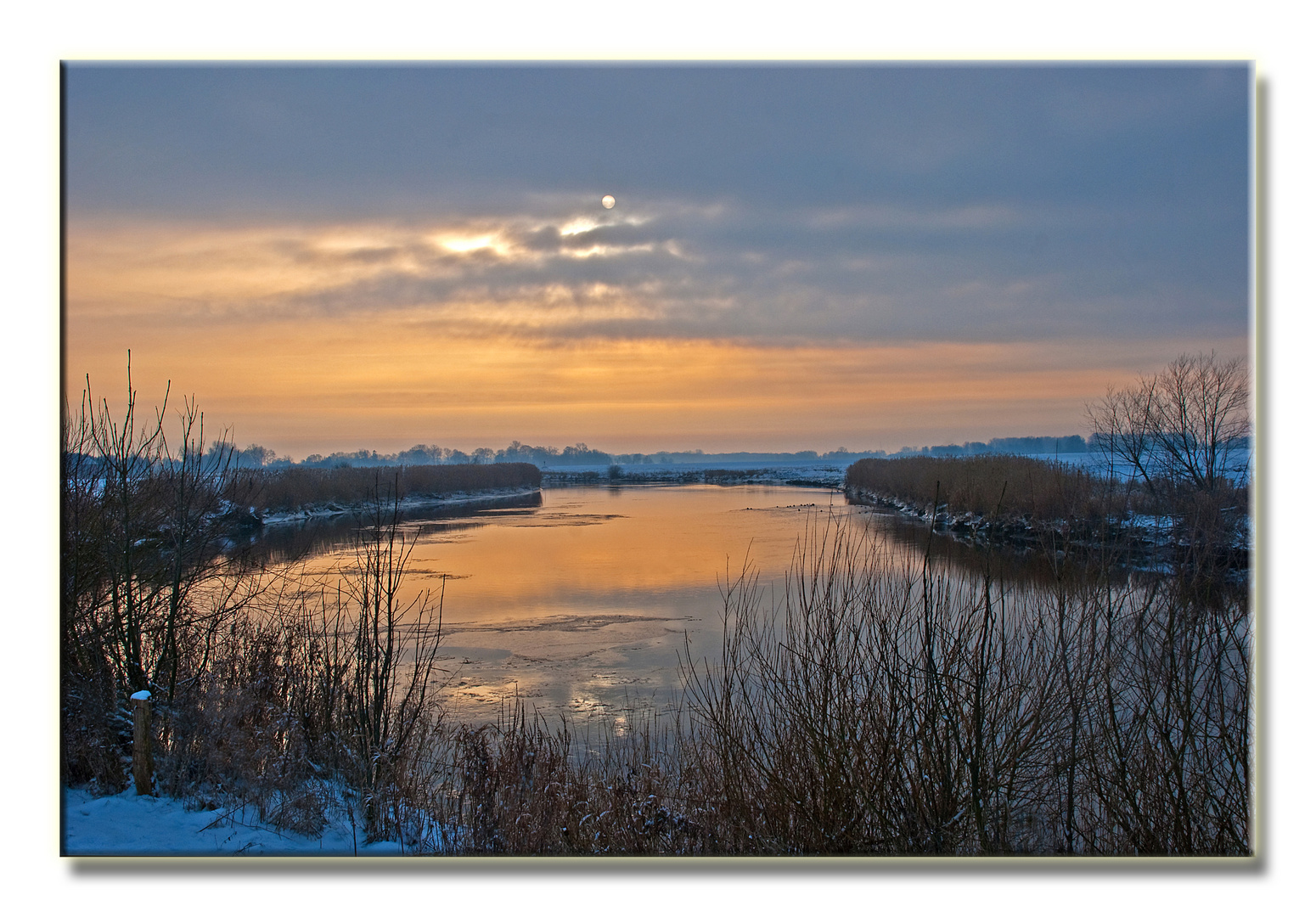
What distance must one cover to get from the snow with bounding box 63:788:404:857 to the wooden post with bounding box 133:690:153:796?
5cm

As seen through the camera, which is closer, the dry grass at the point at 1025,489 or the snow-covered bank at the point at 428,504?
the dry grass at the point at 1025,489

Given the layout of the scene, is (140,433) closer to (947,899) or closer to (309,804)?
(309,804)

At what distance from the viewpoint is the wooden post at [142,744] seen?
11.0 ft

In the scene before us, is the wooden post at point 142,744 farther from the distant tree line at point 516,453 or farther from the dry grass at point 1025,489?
the dry grass at point 1025,489

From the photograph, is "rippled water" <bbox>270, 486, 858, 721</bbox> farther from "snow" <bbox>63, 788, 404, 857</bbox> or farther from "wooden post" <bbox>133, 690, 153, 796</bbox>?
"snow" <bbox>63, 788, 404, 857</bbox>

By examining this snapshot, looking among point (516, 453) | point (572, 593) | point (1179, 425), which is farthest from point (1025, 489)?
point (572, 593)

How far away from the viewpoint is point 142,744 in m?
3.40

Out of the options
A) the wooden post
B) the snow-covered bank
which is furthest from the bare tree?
the wooden post

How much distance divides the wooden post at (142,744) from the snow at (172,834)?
49 millimetres

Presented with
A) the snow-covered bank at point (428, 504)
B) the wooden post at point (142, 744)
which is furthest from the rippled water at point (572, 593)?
the wooden post at point (142, 744)

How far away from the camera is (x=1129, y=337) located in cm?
408

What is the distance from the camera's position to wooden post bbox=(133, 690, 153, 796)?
334 centimetres

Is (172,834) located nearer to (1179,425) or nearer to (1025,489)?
(1179,425)
